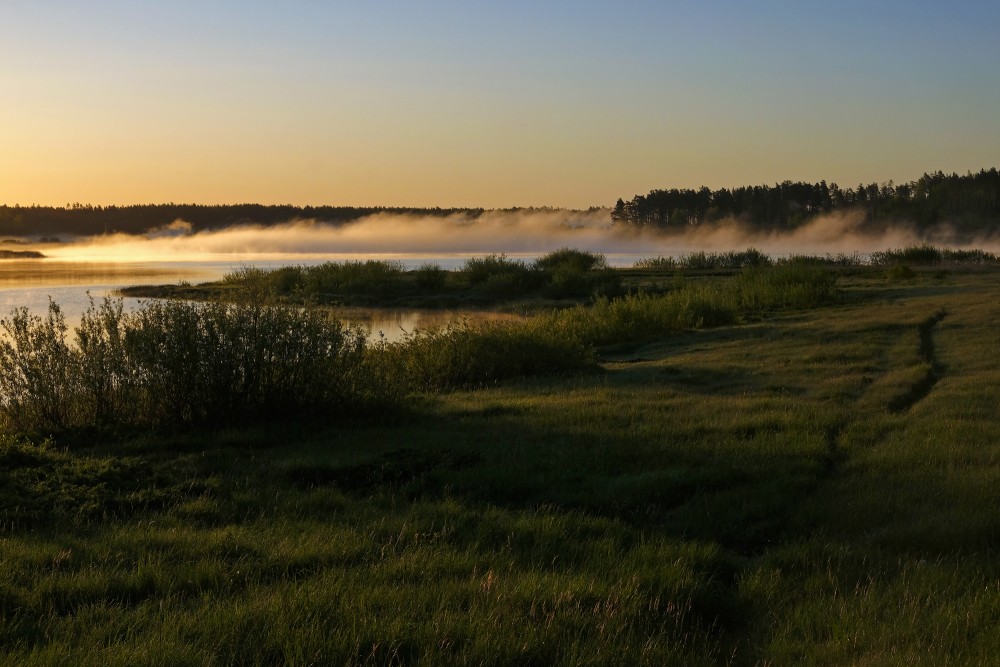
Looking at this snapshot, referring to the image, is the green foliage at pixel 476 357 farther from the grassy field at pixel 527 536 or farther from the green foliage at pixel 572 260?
Result: the green foliage at pixel 572 260

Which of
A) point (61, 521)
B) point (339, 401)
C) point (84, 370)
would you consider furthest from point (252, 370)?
point (61, 521)

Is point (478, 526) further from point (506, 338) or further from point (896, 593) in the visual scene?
point (506, 338)

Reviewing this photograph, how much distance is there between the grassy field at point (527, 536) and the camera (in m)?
5.01

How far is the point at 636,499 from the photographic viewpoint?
840cm

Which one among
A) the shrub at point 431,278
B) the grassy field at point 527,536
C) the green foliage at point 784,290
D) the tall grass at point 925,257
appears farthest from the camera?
the tall grass at point 925,257

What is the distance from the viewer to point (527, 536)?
700 cm

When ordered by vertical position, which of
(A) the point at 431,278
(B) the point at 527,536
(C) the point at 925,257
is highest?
(C) the point at 925,257

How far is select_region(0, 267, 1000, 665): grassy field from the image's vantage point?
501 centimetres

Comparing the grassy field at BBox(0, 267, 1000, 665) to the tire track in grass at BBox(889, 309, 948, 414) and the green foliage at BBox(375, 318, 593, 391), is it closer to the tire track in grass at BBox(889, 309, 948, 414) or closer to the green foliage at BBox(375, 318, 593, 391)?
the tire track in grass at BBox(889, 309, 948, 414)

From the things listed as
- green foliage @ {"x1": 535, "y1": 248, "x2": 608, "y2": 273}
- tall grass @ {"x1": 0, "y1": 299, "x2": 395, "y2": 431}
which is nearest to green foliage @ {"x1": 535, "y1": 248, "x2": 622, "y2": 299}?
green foliage @ {"x1": 535, "y1": 248, "x2": 608, "y2": 273}

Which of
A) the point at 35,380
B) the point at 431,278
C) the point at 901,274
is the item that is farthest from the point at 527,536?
the point at 431,278

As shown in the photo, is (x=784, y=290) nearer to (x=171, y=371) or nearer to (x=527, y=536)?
(x=171, y=371)

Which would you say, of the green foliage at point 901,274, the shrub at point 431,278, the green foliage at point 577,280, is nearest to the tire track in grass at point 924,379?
the green foliage at point 577,280

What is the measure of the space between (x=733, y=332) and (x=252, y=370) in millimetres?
16912
